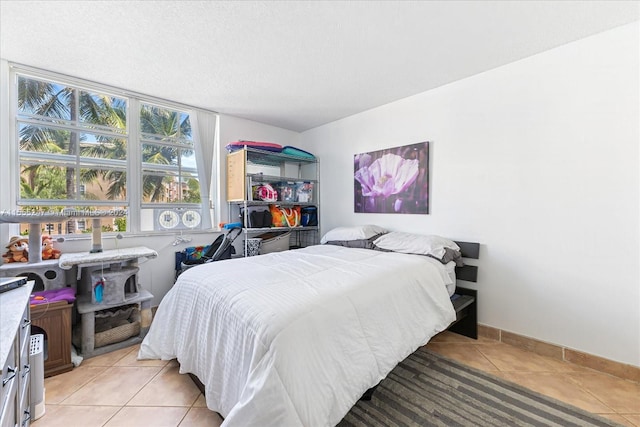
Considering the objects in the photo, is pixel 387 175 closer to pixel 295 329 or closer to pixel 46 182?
pixel 295 329

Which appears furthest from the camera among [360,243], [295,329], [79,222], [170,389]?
[360,243]

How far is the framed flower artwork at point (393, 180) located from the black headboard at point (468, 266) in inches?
19.3

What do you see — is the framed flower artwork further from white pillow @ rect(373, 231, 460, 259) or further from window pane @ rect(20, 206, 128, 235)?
window pane @ rect(20, 206, 128, 235)

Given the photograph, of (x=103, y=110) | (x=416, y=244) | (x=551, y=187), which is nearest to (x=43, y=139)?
(x=103, y=110)

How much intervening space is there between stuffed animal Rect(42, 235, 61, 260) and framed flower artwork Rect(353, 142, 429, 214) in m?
2.91

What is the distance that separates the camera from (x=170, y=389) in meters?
1.65

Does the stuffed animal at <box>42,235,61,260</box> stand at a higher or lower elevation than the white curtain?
lower

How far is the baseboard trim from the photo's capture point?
5.69 ft

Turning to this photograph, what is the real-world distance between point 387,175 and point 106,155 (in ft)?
9.65

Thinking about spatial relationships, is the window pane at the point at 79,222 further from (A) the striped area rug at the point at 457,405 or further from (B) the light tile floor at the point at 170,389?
(A) the striped area rug at the point at 457,405

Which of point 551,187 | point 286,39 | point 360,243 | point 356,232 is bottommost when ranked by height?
point 360,243

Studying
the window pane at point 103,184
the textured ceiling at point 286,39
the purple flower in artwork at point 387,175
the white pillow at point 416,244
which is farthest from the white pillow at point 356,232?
the window pane at point 103,184

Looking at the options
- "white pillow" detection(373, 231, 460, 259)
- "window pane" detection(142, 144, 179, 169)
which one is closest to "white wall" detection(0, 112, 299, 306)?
"window pane" detection(142, 144, 179, 169)

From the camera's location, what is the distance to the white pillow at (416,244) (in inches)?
86.8
